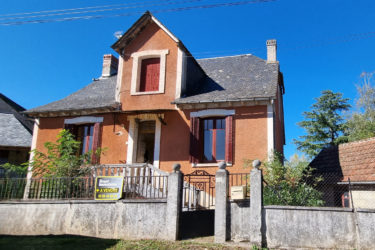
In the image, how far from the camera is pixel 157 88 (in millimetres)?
14438

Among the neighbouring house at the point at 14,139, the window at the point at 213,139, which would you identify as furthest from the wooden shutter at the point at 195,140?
the neighbouring house at the point at 14,139

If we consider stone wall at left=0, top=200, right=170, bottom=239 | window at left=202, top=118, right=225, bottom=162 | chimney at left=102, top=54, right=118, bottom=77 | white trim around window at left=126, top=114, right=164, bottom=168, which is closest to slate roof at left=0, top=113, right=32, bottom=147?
chimney at left=102, top=54, right=118, bottom=77

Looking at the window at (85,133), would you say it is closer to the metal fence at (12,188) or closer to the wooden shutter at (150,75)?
the wooden shutter at (150,75)

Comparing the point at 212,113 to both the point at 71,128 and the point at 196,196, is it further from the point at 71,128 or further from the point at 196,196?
the point at 71,128

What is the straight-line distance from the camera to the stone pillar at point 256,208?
25.7ft

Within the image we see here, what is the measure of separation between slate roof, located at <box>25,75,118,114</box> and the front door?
153 centimetres

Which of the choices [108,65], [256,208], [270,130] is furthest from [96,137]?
[256,208]

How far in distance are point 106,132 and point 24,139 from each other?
798 centimetres

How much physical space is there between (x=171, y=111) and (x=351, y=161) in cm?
723

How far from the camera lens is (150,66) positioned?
1488cm

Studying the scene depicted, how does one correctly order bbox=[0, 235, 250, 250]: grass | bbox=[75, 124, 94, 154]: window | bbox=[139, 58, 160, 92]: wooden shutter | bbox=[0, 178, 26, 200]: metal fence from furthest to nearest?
bbox=[75, 124, 94, 154]: window < bbox=[139, 58, 160, 92]: wooden shutter < bbox=[0, 178, 26, 200]: metal fence < bbox=[0, 235, 250, 250]: grass

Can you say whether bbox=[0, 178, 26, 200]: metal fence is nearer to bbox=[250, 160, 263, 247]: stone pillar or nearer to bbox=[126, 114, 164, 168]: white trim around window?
bbox=[126, 114, 164, 168]: white trim around window

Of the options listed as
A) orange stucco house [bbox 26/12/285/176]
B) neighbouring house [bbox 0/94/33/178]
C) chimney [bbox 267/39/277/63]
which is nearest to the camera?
orange stucco house [bbox 26/12/285/176]

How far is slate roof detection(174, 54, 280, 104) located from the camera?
→ 1299cm
